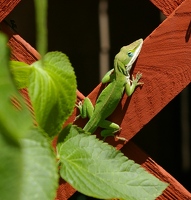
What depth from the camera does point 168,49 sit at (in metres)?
1.35

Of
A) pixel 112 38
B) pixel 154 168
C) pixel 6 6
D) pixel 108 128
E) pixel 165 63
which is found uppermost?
→ pixel 6 6

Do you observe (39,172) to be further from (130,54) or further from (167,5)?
(130,54)

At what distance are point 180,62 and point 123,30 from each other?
2792 millimetres

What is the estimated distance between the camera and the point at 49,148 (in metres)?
0.52

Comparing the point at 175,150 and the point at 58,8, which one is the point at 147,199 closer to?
the point at 58,8

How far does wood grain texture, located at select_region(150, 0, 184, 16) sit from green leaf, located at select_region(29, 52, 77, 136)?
56cm

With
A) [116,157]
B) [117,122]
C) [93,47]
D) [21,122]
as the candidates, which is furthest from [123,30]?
[21,122]

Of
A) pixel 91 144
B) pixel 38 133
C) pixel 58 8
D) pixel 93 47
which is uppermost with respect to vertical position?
pixel 38 133

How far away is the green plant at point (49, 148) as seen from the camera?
10.8 inches

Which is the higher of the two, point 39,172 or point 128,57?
point 39,172

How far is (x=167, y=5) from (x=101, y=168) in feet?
2.05

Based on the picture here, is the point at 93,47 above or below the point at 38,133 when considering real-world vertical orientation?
below

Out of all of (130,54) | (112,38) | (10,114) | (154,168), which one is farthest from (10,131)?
(112,38)

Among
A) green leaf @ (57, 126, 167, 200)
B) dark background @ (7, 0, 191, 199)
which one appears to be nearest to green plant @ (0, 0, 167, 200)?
green leaf @ (57, 126, 167, 200)
